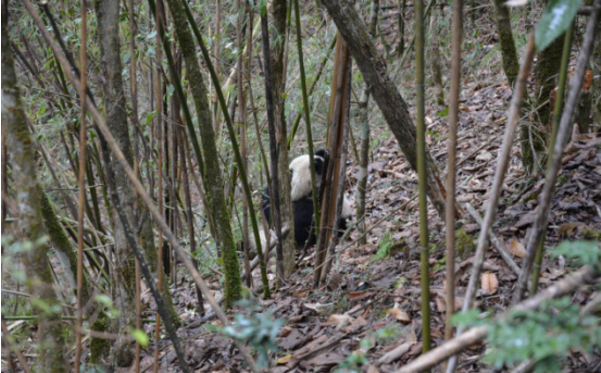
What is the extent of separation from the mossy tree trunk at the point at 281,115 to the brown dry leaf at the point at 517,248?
136 centimetres

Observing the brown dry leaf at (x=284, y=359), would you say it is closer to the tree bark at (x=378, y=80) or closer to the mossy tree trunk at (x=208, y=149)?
the mossy tree trunk at (x=208, y=149)

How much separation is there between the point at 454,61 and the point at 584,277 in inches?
23.1

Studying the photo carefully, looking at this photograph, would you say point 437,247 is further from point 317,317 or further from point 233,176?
point 233,176

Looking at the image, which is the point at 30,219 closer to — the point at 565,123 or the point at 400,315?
the point at 565,123

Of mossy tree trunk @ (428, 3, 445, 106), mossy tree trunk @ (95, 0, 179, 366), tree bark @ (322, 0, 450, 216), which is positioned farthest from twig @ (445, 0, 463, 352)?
mossy tree trunk @ (428, 3, 445, 106)

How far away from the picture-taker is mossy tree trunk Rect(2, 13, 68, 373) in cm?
145

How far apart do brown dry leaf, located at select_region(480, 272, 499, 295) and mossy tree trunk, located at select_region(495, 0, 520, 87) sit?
3.72 ft

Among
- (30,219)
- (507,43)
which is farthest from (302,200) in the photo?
(30,219)

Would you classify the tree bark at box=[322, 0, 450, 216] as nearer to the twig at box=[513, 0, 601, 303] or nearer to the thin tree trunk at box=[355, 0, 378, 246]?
the thin tree trunk at box=[355, 0, 378, 246]

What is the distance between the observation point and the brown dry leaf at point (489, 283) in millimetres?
2148

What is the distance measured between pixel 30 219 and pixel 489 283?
5.60 feet

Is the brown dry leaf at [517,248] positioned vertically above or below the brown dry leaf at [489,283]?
above

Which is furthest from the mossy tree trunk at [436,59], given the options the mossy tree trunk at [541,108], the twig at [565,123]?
the twig at [565,123]

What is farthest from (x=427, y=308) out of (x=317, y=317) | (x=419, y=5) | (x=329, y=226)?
(x=329, y=226)
